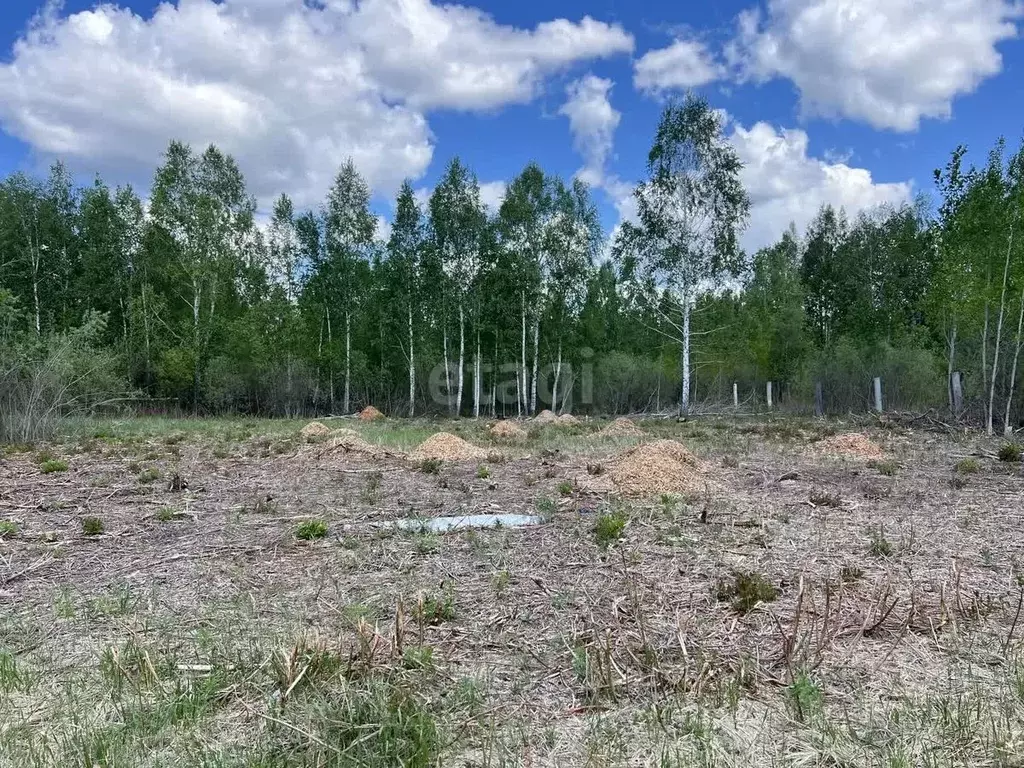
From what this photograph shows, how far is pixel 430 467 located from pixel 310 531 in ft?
13.6

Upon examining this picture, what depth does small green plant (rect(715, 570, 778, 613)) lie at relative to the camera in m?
3.75

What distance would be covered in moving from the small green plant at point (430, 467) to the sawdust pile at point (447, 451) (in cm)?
55

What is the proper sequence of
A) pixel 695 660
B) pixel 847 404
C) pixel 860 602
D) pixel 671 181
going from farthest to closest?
pixel 847 404 < pixel 671 181 < pixel 860 602 < pixel 695 660

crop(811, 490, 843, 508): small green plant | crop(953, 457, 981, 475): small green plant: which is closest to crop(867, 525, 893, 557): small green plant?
crop(811, 490, 843, 508): small green plant

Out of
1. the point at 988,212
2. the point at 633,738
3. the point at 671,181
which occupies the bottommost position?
the point at 633,738

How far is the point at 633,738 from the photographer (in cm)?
249

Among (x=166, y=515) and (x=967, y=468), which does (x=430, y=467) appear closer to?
(x=166, y=515)

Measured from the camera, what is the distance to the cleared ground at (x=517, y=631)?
2.45 m

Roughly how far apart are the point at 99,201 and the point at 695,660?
3208cm

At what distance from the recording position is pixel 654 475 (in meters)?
7.72

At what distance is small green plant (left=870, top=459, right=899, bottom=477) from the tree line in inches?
508

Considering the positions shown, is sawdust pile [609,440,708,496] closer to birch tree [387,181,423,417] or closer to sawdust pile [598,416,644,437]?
sawdust pile [598,416,644,437]

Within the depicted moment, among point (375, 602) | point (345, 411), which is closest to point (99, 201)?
point (345, 411)

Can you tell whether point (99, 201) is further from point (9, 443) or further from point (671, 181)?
point (671, 181)
